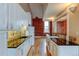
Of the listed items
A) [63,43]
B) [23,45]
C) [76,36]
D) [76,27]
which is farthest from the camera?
[23,45]

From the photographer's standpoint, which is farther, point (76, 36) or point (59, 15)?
point (59, 15)

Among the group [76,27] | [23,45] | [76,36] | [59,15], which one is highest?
[59,15]

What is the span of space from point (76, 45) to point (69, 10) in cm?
47

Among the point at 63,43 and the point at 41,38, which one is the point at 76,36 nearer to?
the point at 63,43

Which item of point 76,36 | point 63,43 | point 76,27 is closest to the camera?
point 76,27

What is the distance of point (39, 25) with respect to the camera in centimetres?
179

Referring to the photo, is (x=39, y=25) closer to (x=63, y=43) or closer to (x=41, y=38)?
(x=41, y=38)

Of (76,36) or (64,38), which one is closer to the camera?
(76,36)

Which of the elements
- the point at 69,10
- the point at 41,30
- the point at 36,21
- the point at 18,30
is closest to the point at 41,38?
the point at 41,30

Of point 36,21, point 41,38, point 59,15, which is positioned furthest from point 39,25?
point 59,15

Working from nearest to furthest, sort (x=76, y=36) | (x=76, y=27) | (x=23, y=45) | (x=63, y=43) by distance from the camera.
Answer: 1. (x=76, y=27)
2. (x=76, y=36)
3. (x=63, y=43)
4. (x=23, y=45)

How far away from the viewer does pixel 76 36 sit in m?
1.70

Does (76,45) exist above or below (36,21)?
below

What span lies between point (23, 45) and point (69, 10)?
82cm
